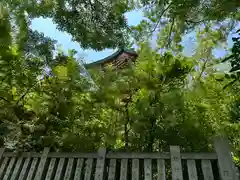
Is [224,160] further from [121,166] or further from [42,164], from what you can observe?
[42,164]

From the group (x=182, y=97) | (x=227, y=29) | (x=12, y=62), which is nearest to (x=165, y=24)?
(x=227, y=29)

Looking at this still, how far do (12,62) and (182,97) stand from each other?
2.02 m

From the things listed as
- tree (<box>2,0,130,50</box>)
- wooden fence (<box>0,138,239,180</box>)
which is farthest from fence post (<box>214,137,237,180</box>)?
tree (<box>2,0,130,50</box>)

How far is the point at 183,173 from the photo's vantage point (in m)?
2.00

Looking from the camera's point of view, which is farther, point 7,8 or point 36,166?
point 7,8

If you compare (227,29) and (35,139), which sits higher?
(227,29)

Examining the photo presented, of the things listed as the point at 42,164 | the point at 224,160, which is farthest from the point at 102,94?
the point at 224,160

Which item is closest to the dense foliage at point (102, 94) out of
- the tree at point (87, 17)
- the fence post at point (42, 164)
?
the tree at point (87, 17)

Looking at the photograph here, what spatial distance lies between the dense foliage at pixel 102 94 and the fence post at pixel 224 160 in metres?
0.18

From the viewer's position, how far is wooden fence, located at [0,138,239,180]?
1.88 metres

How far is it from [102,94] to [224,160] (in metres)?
1.31

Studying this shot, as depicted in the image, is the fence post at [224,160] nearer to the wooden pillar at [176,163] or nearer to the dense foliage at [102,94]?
the dense foliage at [102,94]

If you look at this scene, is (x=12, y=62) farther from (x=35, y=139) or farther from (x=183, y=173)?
(x=183, y=173)

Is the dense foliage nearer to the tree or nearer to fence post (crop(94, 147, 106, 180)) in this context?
the tree
